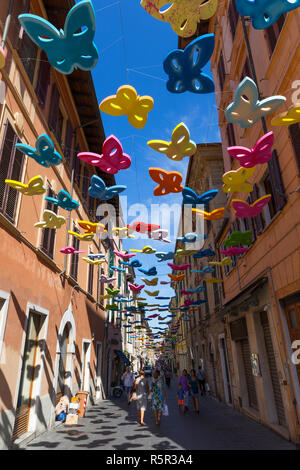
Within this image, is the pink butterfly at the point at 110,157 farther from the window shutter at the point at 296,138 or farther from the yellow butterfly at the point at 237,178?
the window shutter at the point at 296,138

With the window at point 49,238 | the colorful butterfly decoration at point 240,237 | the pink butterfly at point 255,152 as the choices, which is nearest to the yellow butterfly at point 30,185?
the pink butterfly at point 255,152

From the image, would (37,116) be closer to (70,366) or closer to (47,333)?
(47,333)

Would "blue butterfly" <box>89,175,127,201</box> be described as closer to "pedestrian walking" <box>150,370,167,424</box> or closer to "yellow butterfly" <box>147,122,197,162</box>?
"yellow butterfly" <box>147,122,197,162</box>

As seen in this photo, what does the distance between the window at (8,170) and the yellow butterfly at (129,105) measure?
374cm

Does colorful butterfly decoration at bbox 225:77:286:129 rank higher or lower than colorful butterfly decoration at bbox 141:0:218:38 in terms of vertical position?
lower

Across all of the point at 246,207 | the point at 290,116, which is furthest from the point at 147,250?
the point at 290,116

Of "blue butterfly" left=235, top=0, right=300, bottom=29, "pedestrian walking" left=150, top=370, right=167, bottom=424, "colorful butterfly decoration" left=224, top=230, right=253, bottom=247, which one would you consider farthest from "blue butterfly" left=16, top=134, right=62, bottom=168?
"pedestrian walking" left=150, top=370, right=167, bottom=424

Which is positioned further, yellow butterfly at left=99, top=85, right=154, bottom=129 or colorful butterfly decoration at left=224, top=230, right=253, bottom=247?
colorful butterfly decoration at left=224, top=230, right=253, bottom=247

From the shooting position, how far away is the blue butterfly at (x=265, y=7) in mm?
3723

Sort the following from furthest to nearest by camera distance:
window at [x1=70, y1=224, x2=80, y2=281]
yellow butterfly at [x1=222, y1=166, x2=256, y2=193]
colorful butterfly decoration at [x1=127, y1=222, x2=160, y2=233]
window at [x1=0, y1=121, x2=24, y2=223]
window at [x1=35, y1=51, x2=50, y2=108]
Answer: window at [x1=70, y1=224, x2=80, y2=281]
window at [x1=35, y1=51, x2=50, y2=108]
colorful butterfly decoration at [x1=127, y1=222, x2=160, y2=233]
window at [x1=0, y1=121, x2=24, y2=223]
yellow butterfly at [x1=222, y1=166, x2=256, y2=193]

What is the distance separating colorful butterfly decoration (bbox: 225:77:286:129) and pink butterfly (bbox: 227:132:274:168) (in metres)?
0.43

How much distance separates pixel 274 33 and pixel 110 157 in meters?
6.06

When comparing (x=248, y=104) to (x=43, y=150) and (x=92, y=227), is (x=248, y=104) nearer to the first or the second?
(x=43, y=150)

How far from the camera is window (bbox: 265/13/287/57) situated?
293 inches
